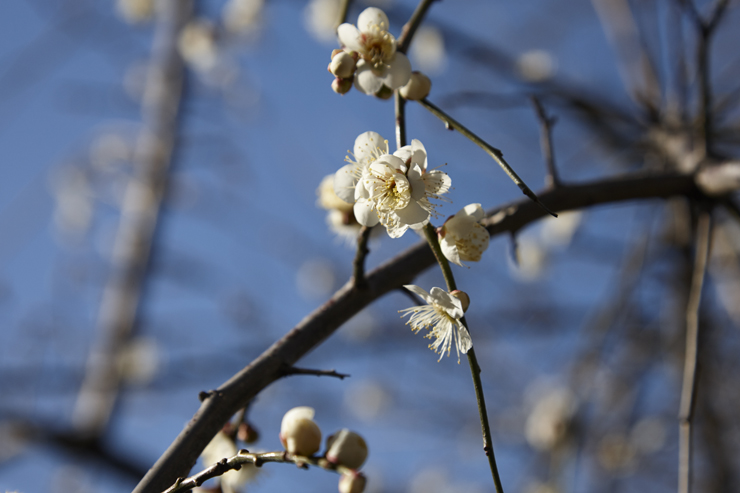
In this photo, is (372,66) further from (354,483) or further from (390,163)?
(354,483)

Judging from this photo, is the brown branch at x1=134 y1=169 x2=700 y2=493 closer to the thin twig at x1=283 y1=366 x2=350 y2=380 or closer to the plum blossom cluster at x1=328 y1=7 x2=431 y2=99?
the thin twig at x1=283 y1=366 x2=350 y2=380

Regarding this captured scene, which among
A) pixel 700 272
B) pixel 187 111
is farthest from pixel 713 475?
pixel 187 111

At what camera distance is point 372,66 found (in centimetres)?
85

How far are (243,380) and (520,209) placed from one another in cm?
57

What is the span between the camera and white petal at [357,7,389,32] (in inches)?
35.9

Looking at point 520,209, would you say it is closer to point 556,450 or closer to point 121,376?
point 556,450

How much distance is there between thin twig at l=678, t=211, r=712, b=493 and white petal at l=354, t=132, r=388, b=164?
0.73 metres

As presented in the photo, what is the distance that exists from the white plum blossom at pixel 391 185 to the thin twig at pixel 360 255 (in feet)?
0.07

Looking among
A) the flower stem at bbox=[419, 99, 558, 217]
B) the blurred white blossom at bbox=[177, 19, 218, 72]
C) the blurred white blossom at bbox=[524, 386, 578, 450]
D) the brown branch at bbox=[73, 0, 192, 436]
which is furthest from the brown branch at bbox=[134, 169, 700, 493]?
the blurred white blossom at bbox=[177, 19, 218, 72]

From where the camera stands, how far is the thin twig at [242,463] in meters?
0.62

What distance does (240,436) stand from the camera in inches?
37.1

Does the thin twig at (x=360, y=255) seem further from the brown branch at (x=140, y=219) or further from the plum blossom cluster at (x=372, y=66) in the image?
the brown branch at (x=140, y=219)

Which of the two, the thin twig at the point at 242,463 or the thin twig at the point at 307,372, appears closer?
the thin twig at the point at 242,463

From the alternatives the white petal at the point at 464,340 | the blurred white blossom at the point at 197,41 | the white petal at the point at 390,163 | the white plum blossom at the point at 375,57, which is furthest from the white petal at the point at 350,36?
the blurred white blossom at the point at 197,41
